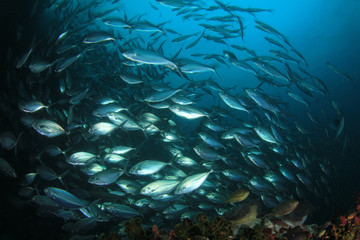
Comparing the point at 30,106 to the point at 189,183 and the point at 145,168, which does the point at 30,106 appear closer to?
the point at 145,168

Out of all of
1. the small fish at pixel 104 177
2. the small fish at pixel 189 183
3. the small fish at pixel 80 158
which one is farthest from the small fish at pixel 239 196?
the small fish at pixel 80 158

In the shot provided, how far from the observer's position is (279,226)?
128 inches

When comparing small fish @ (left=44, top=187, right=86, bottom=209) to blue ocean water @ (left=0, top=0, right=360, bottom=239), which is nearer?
small fish @ (left=44, top=187, right=86, bottom=209)

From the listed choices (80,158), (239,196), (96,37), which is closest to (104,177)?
(80,158)

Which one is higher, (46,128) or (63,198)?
(46,128)

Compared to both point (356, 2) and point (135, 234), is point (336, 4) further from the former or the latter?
point (135, 234)

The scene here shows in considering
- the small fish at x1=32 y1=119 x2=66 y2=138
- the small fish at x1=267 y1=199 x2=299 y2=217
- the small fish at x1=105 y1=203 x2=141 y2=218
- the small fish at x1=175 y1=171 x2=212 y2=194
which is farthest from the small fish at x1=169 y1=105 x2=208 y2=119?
the small fish at x1=32 y1=119 x2=66 y2=138

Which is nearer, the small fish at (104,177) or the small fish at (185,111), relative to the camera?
the small fish at (104,177)

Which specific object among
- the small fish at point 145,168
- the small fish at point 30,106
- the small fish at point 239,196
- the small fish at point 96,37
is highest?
the small fish at point 96,37

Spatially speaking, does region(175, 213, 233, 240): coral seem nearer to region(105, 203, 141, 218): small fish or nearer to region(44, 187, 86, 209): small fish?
region(105, 203, 141, 218): small fish

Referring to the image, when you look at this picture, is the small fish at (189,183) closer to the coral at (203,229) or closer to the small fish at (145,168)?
the small fish at (145,168)

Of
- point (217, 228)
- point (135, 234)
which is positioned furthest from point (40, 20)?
point (217, 228)

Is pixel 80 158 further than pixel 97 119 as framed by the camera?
No

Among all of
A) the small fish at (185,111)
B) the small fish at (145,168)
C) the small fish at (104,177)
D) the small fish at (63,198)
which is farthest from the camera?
the small fish at (185,111)
